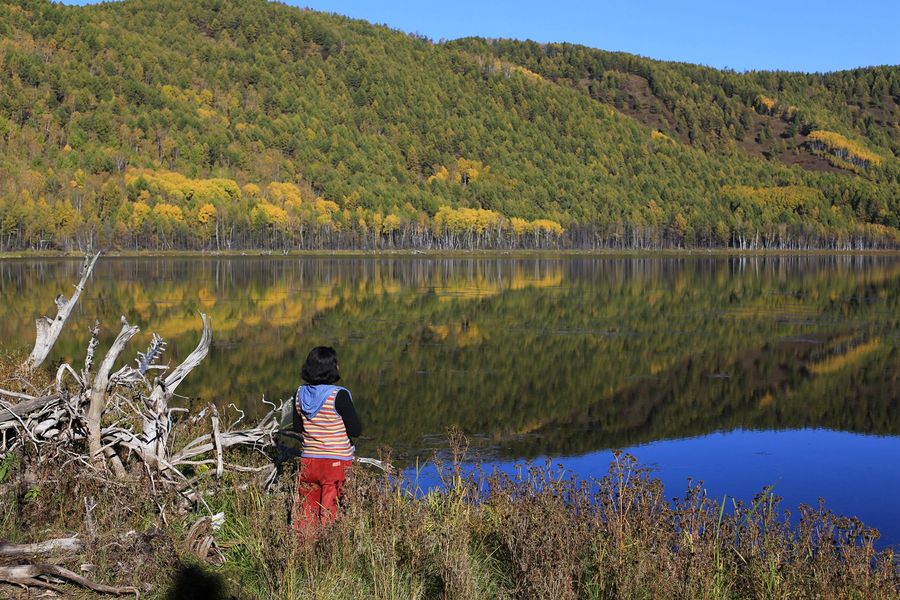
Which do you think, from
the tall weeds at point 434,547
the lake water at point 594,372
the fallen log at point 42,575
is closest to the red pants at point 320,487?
the tall weeds at point 434,547

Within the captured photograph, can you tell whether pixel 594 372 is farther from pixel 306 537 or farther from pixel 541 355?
pixel 306 537

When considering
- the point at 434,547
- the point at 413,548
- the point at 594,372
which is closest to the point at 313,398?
the point at 413,548

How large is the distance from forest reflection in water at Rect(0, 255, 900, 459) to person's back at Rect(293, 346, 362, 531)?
6883mm

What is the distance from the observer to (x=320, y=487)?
8000 mm

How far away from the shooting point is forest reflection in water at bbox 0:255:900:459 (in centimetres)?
1764

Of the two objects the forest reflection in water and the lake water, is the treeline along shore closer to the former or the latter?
the lake water

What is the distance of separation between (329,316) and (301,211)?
121m

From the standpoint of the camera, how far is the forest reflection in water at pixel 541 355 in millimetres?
17641

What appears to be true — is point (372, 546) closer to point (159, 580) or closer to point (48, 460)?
point (159, 580)

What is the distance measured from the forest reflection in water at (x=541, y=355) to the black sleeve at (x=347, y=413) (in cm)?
717

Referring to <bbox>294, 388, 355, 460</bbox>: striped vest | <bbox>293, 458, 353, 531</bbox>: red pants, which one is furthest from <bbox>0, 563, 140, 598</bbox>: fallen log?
<bbox>294, 388, 355, 460</bbox>: striped vest

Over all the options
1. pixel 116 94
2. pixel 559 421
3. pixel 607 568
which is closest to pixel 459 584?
pixel 607 568

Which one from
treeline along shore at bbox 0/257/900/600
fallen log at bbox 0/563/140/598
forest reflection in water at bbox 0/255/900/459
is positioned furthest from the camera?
forest reflection in water at bbox 0/255/900/459

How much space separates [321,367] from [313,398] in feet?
0.93
